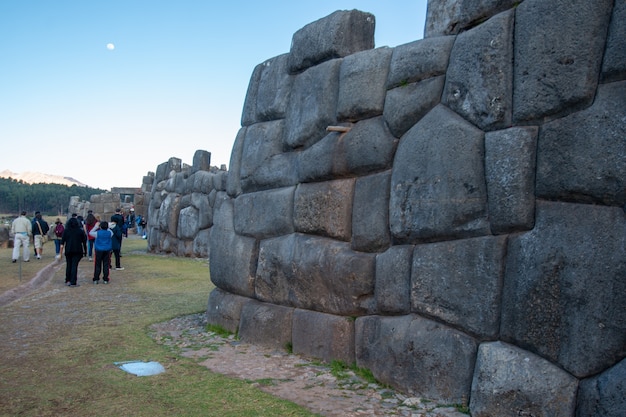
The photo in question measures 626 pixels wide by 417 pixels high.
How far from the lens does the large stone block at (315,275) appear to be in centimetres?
552

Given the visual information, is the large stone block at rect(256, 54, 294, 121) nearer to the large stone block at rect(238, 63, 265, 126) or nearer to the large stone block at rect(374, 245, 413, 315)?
the large stone block at rect(238, 63, 265, 126)

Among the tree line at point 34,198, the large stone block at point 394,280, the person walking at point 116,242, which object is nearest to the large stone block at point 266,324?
the large stone block at point 394,280

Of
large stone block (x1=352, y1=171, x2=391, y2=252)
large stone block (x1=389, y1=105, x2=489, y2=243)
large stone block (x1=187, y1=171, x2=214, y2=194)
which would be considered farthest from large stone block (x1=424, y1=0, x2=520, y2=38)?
large stone block (x1=187, y1=171, x2=214, y2=194)

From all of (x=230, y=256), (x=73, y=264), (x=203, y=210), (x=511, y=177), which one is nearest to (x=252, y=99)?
(x=230, y=256)

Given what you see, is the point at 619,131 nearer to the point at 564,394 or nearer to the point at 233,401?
the point at 564,394

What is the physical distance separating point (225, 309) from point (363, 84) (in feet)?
11.7

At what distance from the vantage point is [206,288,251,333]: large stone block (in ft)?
24.1

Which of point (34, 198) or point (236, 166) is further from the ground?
point (34, 198)

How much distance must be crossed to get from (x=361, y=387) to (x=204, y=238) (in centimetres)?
1441

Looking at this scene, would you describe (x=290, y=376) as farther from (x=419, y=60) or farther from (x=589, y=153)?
(x=589, y=153)

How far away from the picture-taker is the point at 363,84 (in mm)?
5605

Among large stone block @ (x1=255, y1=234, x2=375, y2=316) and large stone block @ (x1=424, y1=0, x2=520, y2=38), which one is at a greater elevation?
large stone block @ (x1=424, y1=0, x2=520, y2=38)

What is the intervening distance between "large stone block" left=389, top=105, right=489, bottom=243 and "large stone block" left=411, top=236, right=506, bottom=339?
0.12m

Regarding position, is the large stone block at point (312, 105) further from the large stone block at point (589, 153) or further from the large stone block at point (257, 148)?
the large stone block at point (589, 153)
